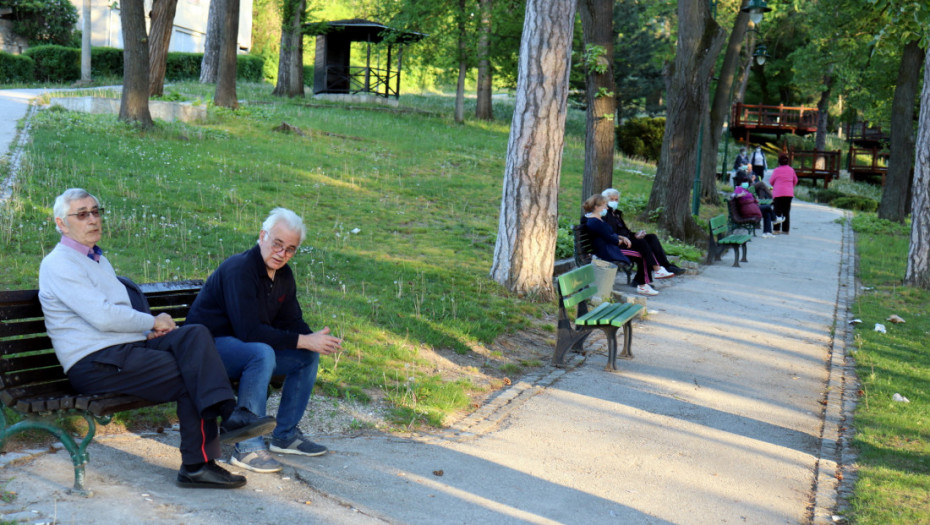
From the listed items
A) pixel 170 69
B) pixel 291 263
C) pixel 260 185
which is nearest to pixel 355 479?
pixel 291 263

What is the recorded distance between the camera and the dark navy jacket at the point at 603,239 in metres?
10.6

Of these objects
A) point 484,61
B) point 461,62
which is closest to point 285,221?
point 461,62

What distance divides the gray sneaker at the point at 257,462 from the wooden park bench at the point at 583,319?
3269 mm

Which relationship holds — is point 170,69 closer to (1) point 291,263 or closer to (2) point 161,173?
(2) point 161,173

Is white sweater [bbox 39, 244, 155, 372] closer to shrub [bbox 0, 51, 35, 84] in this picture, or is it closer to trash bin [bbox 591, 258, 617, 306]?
trash bin [bbox 591, 258, 617, 306]

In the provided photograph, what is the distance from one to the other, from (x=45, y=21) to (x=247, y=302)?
3821 centimetres

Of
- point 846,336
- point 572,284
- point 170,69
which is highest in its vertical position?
point 170,69

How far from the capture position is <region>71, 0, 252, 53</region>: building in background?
40.1 meters

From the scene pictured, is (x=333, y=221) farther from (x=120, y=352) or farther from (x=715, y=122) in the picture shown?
(x=715, y=122)

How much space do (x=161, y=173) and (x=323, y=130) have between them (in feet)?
28.9

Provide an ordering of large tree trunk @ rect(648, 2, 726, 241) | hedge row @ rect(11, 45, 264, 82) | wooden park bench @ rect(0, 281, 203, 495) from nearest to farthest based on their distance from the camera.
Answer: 1. wooden park bench @ rect(0, 281, 203, 495)
2. large tree trunk @ rect(648, 2, 726, 241)
3. hedge row @ rect(11, 45, 264, 82)

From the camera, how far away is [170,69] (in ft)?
126

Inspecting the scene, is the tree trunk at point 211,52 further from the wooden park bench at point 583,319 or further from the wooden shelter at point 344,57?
the wooden park bench at point 583,319

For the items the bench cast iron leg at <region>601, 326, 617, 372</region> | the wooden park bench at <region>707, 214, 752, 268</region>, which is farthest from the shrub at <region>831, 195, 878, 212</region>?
the bench cast iron leg at <region>601, 326, 617, 372</region>
